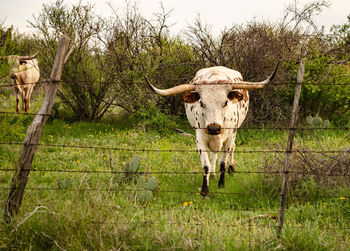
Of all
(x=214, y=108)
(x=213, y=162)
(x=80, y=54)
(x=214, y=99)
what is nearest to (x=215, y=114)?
(x=214, y=108)

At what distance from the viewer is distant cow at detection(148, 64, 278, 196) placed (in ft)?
17.1

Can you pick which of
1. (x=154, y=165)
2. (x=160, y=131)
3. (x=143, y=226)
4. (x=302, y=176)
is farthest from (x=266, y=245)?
(x=160, y=131)

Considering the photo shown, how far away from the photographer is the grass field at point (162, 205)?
11.0 ft

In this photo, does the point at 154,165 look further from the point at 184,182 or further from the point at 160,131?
the point at 160,131

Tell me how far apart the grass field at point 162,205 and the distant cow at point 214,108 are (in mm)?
417

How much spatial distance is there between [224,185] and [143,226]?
2.59 metres

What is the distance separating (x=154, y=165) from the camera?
666 cm

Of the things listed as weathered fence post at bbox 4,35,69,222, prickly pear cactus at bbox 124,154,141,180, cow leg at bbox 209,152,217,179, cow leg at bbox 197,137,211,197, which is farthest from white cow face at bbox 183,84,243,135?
weathered fence post at bbox 4,35,69,222

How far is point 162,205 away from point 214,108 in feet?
4.87

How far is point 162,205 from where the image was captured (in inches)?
190

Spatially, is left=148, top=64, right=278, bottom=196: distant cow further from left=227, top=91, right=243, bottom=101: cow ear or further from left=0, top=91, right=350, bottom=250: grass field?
left=0, top=91, right=350, bottom=250: grass field

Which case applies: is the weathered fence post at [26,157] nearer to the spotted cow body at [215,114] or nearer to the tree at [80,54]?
the spotted cow body at [215,114]

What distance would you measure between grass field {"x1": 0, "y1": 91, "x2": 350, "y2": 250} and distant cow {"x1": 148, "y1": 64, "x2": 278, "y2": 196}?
0.42 meters

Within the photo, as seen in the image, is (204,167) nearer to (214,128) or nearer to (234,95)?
(214,128)
